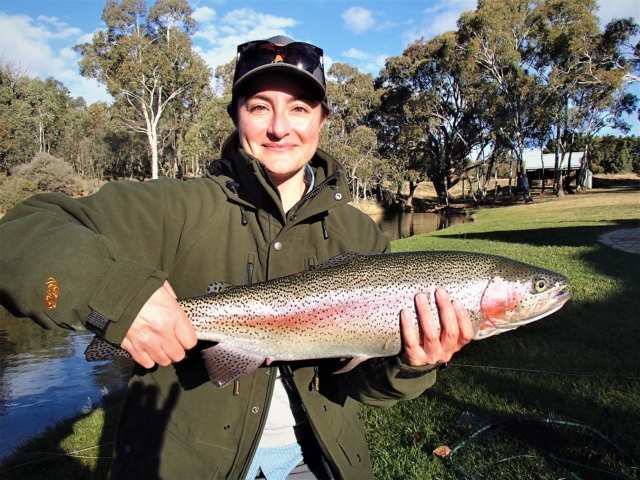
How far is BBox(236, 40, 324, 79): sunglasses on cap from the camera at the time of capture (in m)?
2.66

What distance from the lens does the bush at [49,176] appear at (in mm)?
42031

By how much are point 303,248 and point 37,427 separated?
6412 millimetres

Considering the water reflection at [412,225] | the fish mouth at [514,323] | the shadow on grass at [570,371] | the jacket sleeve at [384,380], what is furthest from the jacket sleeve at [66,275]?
the water reflection at [412,225]

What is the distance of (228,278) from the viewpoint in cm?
248

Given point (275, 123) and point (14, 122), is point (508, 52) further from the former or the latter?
point (14, 122)

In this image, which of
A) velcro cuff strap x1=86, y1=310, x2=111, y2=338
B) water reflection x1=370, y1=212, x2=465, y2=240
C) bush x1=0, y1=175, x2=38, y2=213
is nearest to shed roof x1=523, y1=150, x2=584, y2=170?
water reflection x1=370, y1=212, x2=465, y2=240

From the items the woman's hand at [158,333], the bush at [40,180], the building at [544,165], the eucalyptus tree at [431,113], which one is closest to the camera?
the woman's hand at [158,333]

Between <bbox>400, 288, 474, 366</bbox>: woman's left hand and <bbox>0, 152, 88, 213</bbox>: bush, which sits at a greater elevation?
<bbox>0, 152, 88, 213</bbox>: bush

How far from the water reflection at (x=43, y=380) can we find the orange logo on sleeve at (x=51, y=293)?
5302mm

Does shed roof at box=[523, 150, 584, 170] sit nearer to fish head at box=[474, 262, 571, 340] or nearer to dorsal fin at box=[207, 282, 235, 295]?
fish head at box=[474, 262, 571, 340]

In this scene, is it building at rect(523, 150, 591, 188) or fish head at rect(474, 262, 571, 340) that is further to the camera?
building at rect(523, 150, 591, 188)

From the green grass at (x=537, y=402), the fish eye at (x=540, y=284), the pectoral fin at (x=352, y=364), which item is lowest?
the green grass at (x=537, y=402)

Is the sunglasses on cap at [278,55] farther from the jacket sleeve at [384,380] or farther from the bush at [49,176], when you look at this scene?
the bush at [49,176]

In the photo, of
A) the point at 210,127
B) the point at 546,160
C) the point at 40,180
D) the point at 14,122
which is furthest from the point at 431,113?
the point at 14,122
